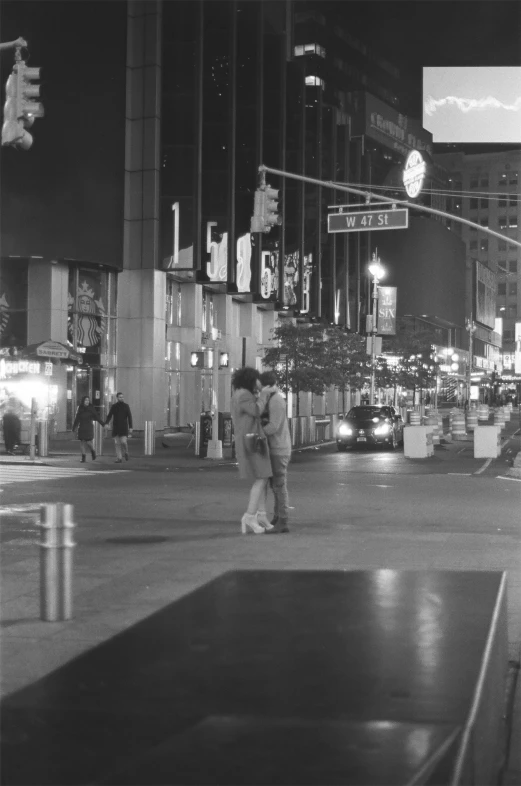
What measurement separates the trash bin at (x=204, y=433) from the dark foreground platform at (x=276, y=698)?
1037 inches

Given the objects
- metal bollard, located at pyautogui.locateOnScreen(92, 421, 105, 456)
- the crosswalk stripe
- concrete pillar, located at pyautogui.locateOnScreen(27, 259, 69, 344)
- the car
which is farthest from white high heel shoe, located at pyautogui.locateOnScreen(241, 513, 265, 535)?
concrete pillar, located at pyautogui.locateOnScreen(27, 259, 69, 344)

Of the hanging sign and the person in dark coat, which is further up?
the hanging sign

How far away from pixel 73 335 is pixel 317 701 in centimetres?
4114

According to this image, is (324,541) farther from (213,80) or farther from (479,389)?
(479,389)

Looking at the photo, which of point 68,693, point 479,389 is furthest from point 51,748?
point 479,389

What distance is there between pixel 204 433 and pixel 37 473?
8.46 metres

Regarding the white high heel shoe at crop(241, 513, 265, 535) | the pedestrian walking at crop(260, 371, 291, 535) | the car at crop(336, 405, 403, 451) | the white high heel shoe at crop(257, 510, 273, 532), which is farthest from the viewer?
the car at crop(336, 405, 403, 451)

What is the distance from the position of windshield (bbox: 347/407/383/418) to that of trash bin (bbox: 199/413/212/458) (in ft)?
23.2

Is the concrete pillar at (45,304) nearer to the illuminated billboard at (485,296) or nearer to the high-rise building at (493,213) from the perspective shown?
the illuminated billboard at (485,296)

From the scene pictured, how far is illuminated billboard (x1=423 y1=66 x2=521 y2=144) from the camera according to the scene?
39.3 meters

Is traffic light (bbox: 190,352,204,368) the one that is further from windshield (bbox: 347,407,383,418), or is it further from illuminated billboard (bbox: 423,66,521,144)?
illuminated billboard (bbox: 423,66,521,144)

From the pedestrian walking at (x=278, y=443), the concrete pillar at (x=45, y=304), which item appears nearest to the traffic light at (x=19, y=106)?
the pedestrian walking at (x=278, y=443)

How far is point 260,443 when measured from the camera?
1311cm

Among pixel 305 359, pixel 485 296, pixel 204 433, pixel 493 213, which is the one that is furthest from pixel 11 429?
pixel 493 213
